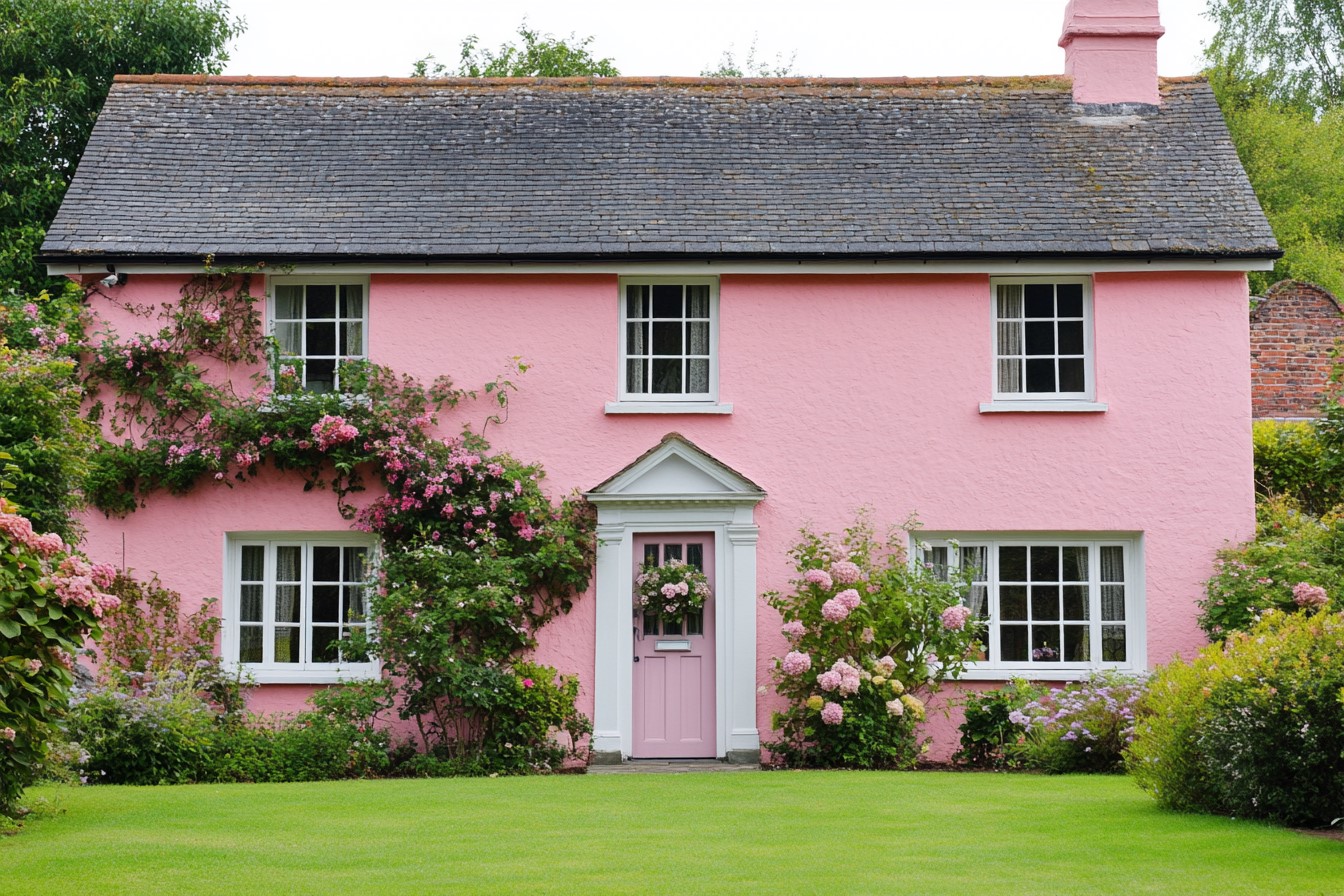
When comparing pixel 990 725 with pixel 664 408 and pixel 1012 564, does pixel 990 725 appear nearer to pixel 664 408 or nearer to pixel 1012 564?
pixel 1012 564

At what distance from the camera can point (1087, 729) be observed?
44.0ft

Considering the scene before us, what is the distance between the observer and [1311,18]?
35281 mm

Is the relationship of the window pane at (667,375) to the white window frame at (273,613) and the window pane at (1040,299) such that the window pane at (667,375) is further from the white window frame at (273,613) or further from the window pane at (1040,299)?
the window pane at (1040,299)

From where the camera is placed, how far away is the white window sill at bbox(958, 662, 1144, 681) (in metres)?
15.3

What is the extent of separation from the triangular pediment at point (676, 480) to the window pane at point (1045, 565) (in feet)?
9.84

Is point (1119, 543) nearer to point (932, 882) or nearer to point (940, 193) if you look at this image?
point (940, 193)

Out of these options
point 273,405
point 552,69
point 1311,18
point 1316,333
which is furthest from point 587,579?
point 1311,18

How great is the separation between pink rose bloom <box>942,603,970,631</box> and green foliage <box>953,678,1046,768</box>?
87cm

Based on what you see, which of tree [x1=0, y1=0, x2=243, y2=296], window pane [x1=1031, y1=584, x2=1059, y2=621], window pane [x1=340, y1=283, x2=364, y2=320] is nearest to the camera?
window pane [x1=1031, y1=584, x2=1059, y2=621]

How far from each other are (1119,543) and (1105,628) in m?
0.90

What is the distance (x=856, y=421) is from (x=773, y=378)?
0.97m

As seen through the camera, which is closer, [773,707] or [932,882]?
[932,882]

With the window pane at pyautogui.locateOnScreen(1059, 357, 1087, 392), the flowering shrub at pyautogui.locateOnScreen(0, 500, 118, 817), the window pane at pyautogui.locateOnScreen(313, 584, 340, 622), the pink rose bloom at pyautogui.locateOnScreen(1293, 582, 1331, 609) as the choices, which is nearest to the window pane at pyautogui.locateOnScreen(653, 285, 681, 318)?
the window pane at pyautogui.locateOnScreen(1059, 357, 1087, 392)

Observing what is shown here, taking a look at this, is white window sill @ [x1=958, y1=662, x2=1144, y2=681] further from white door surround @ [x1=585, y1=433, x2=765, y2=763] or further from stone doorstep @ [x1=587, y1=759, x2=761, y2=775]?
stone doorstep @ [x1=587, y1=759, x2=761, y2=775]
